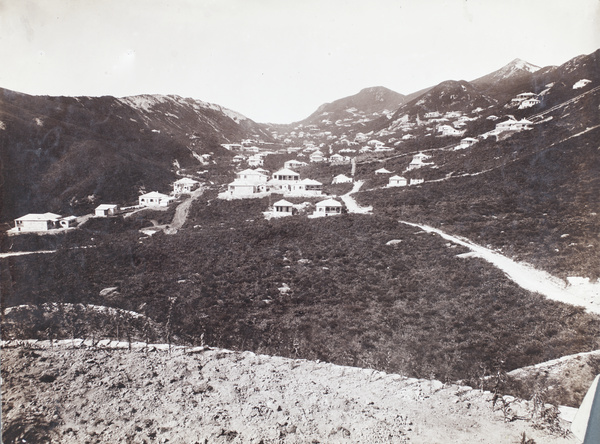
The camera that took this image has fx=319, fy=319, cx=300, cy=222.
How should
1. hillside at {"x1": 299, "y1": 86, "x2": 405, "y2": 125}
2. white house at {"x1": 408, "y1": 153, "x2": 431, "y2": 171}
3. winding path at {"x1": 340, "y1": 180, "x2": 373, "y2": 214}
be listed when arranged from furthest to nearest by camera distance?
1. hillside at {"x1": 299, "y1": 86, "x2": 405, "y2": 125}
2. white house at {"x1": 408, "y1": 153, "x2": 431, "y2": 171}
3. winding path at {"x1": 340, "y1": 180, "x2": 373, "y2": 214}

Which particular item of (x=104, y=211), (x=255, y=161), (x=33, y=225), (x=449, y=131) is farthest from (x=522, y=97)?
(x=33, y=225)

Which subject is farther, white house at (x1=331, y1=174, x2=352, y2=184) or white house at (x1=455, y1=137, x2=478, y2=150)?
white house at (x1=455, y1=137, x2=478, y2=150)

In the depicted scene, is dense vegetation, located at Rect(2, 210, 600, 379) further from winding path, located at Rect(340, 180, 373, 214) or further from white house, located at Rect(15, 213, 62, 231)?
white house, located at Rect(15, 213, 62, 231)

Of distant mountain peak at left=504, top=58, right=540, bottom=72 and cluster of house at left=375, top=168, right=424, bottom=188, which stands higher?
distant mountain peak at left=504, top=58, right=540, bottom=72

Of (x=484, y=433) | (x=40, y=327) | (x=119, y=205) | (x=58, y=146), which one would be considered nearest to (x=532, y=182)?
(x=484, y=433)

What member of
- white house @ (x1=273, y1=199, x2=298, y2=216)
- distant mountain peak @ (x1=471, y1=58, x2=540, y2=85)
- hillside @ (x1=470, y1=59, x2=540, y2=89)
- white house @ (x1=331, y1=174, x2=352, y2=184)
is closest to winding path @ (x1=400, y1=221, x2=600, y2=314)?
white house @ (x1=273, y1=199, x2=298, y2=216)

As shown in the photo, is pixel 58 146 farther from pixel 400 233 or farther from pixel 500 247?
pixel 500 247

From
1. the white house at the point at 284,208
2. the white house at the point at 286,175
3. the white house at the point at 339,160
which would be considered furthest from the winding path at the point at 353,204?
the white house at the point at 339,160
